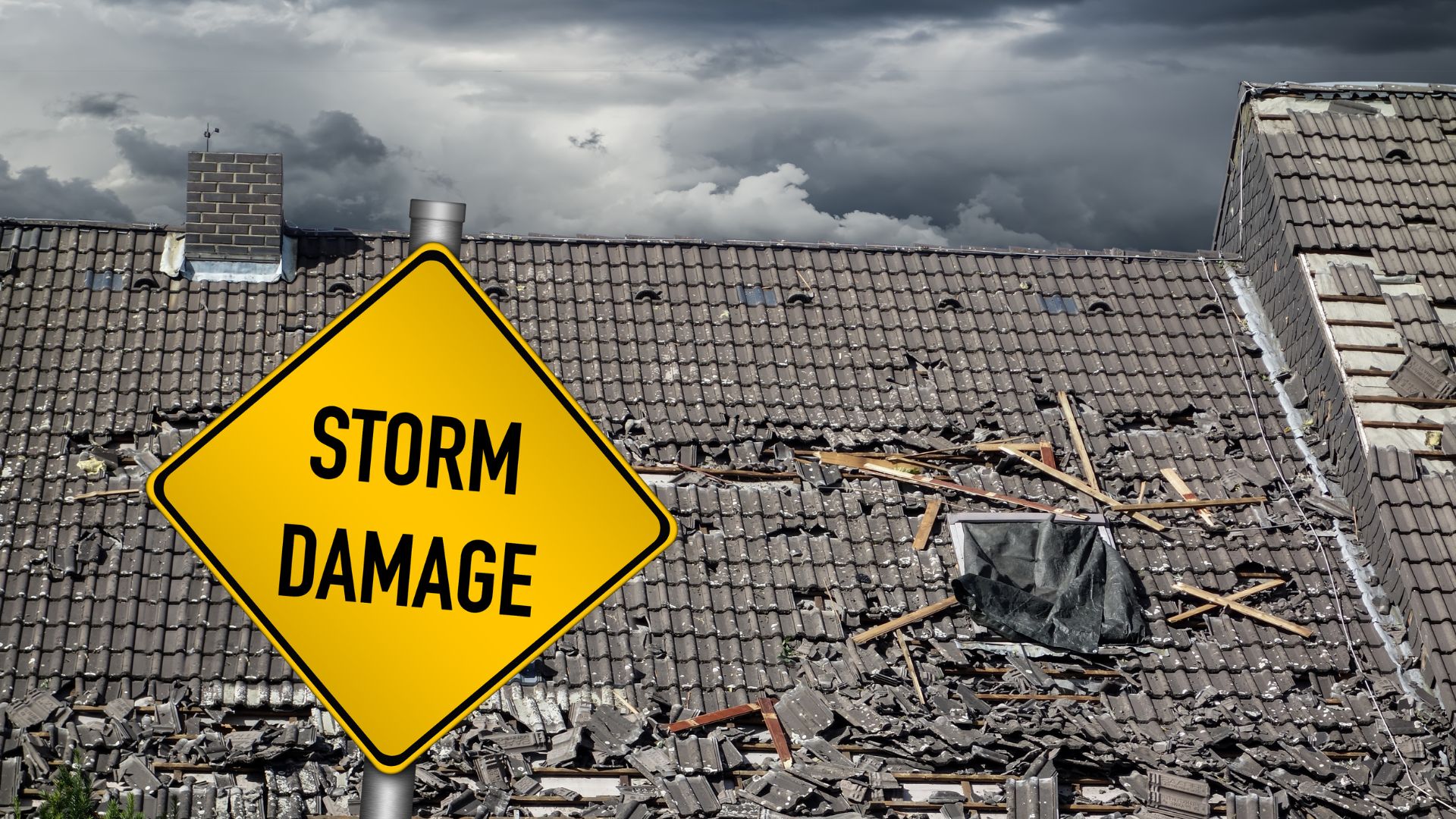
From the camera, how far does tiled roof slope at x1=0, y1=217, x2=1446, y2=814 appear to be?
383 inches

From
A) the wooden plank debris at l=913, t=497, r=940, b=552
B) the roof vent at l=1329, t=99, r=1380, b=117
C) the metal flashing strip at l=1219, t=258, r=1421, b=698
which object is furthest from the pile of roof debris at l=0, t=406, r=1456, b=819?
the roof vent at l=1329, t=99, r=1380, b=117

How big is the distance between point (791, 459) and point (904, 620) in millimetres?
1868

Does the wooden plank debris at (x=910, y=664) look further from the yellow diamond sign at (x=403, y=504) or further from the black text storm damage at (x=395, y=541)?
the black text storm damage at (x=395, y=541)

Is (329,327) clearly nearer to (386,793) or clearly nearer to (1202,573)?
(386,793)

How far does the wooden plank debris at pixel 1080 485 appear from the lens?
11.4 meters

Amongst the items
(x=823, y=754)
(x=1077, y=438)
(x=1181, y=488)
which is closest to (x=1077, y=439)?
(x=1077, y=438)

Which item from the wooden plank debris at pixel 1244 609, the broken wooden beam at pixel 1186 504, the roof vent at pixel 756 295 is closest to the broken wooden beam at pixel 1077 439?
the broken wooden beam at pixel 1186 504

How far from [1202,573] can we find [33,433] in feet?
31.9

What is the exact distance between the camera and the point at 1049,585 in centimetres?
1066

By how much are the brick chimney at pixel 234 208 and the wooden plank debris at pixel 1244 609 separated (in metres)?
8.71

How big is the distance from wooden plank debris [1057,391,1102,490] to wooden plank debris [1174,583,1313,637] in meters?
1.21

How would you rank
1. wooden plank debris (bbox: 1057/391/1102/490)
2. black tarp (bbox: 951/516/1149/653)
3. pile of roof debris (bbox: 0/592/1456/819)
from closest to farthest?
1. pile of roof debris (bbox: 0/592/1456/819)
2. black tarp (bbox: 951/516/1149/653)
3. wooden plank debris (bbox: 1057/391/1102/490)

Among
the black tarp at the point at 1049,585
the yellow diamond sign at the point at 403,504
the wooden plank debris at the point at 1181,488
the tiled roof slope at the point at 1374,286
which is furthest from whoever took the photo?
the wooden plank debris at the point at 1181,488

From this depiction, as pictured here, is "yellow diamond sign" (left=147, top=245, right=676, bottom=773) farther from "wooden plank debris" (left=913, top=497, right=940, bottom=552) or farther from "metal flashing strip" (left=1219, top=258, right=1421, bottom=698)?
"metal flashing strip" (left=1219, top=258, right=1421, bottom=698)
